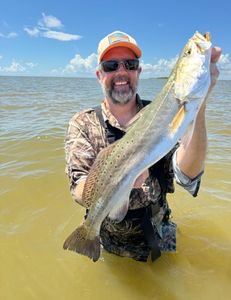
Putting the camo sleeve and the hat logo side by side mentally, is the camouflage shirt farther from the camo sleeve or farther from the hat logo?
the hat logo

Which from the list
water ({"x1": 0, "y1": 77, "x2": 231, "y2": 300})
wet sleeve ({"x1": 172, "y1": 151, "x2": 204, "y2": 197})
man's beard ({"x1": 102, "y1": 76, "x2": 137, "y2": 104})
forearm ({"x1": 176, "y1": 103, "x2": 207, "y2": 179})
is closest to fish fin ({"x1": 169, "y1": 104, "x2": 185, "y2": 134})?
forearm ({"x1": 176, "y1": 103, "x2": 207, "y2": 179})

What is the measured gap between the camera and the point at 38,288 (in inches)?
164

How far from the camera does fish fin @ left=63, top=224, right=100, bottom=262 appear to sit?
3408 mm

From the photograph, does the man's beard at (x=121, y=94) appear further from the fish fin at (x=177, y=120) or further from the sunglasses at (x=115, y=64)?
the fish fin at (x=177, y=120)

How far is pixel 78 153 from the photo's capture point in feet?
12.6

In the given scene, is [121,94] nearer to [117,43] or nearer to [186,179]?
[117,43]

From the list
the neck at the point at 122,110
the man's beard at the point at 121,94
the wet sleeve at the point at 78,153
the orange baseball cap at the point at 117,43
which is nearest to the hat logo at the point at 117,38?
the orange baseball cap at the point at 117,43

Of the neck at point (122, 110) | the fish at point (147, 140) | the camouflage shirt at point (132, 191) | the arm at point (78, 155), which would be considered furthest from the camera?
the neck at point (122, 110)

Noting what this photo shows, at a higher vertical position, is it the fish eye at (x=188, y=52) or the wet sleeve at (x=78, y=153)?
the fish eye at (x=188, y=52)

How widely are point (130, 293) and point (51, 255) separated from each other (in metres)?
1.28

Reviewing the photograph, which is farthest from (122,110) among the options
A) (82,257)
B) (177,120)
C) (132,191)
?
(82,257)

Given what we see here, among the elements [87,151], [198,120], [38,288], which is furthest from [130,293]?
[198,120]

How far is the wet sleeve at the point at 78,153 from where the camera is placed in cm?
375

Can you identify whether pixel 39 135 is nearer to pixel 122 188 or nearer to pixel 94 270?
pixel 94 270
